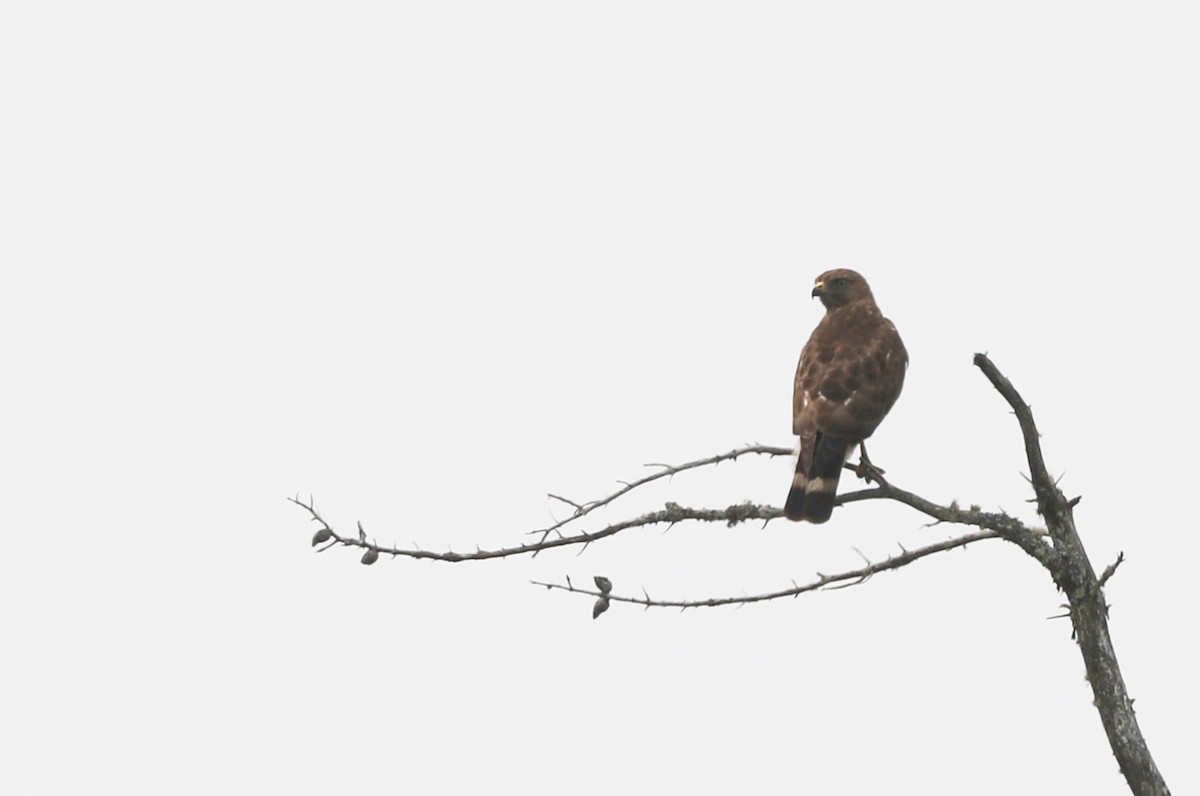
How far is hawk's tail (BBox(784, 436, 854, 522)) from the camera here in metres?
6.26

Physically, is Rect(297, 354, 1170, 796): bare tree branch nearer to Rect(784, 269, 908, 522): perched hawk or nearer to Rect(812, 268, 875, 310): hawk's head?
Rect(784, 269, 908, 522): perched hawk

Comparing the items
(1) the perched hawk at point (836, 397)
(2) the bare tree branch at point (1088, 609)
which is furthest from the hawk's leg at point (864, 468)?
(2) the bare tree branch at point (1088, 609)

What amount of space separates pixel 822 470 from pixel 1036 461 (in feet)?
3.82

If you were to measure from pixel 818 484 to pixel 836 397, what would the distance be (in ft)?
2.10

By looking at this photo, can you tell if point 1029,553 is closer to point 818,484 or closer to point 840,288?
point 818,484

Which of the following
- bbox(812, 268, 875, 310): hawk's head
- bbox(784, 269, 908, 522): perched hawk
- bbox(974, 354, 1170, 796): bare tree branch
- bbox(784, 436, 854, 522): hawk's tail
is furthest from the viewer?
bbox(812, 268, 875, 310): hawk's head

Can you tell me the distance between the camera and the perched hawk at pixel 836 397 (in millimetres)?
6367

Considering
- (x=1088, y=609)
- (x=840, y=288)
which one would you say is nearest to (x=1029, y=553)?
(x=1088, y=609)

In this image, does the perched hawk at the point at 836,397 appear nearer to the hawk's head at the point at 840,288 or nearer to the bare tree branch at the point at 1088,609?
the hawk's head at the point at 840,288

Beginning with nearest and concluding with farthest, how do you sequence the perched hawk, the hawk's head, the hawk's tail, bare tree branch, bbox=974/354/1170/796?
bare tree branch, bbox=974/354/1170/796 → the hawk's tail → the perched hawk → the hawk's head

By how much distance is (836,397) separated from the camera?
6.81 meters

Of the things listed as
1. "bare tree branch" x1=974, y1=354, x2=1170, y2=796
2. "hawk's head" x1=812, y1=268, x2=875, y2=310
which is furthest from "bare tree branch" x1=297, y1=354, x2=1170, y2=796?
"hawk's head" x1=812, y1=268, x2=875, y2=310

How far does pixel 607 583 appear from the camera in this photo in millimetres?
5504

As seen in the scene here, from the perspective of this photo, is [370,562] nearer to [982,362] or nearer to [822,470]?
[822,470]
